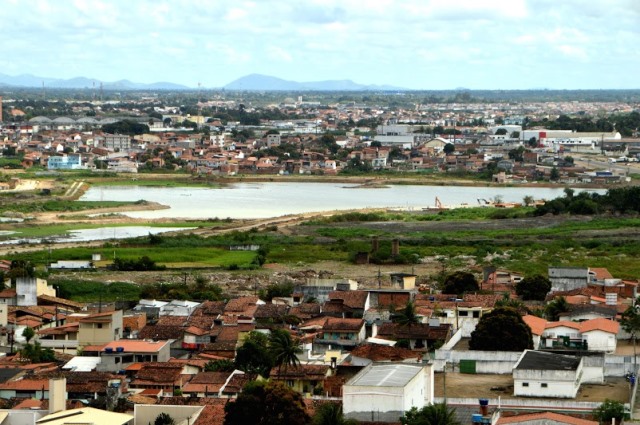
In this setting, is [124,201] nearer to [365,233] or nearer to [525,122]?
[365,233]

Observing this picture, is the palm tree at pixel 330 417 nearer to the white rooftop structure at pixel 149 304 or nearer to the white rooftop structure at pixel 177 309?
the white rooftop structure at pixel 177 309

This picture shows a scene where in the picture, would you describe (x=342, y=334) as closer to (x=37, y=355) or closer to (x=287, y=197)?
(x=37, y=355)

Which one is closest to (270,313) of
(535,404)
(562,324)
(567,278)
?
(562,324)

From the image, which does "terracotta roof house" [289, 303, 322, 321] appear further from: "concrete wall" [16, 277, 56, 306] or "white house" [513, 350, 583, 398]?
"white house" [513, 350, 583, 398]

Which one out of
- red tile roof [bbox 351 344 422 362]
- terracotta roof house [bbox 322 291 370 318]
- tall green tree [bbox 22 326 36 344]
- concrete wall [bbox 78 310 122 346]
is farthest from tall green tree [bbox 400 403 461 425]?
terracotta roof house [bbox 322 291 370 318]

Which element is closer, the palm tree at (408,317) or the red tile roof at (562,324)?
the red tile roof at (562,324)

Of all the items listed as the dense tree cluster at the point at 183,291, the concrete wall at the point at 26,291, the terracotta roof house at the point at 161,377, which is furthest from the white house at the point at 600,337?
the concrete wall at the point at 26,291
